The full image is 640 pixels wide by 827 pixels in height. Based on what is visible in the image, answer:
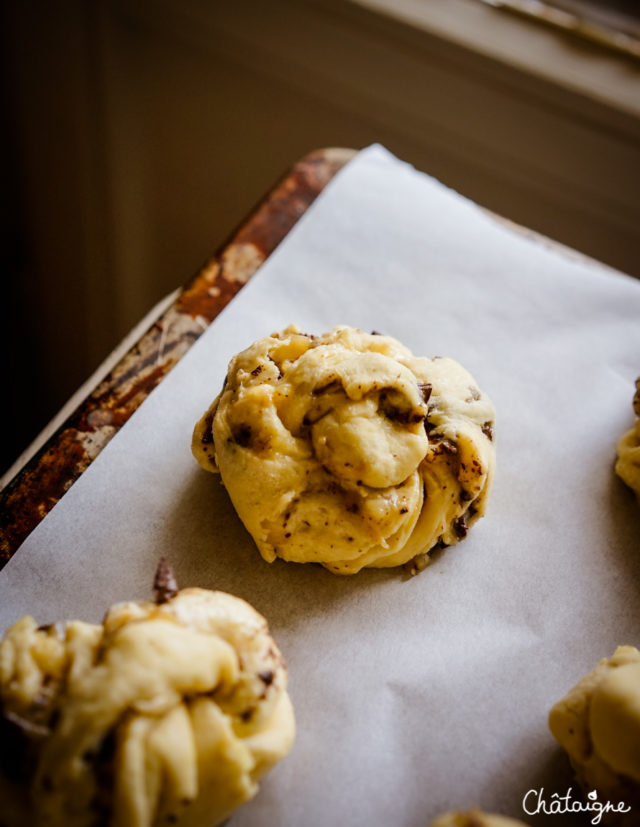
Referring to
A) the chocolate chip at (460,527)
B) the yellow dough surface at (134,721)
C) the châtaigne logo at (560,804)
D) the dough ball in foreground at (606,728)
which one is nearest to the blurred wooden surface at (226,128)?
the chocolate chip at (460,527)

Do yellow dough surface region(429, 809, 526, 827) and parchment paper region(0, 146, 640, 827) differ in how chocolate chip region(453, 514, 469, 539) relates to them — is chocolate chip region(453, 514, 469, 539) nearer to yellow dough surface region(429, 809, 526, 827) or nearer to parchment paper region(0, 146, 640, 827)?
parchment paper region(0, 146, 640, 827)

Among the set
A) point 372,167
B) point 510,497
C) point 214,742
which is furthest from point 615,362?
point 214,742

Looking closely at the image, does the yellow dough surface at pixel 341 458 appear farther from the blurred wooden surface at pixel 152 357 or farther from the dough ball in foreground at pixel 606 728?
the dough ball in foreground at pixel 606 728

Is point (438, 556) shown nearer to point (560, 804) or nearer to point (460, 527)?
point (460, 527)

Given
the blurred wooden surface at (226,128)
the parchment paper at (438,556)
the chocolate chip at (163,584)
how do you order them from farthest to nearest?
the blurred wooden surface at (226,128) < the parchment paper at (438,556) < the chocolate chip at (163,584)

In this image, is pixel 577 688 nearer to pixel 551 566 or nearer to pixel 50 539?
pixel 551 566

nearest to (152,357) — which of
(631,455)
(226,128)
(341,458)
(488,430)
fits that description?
(341,458)
